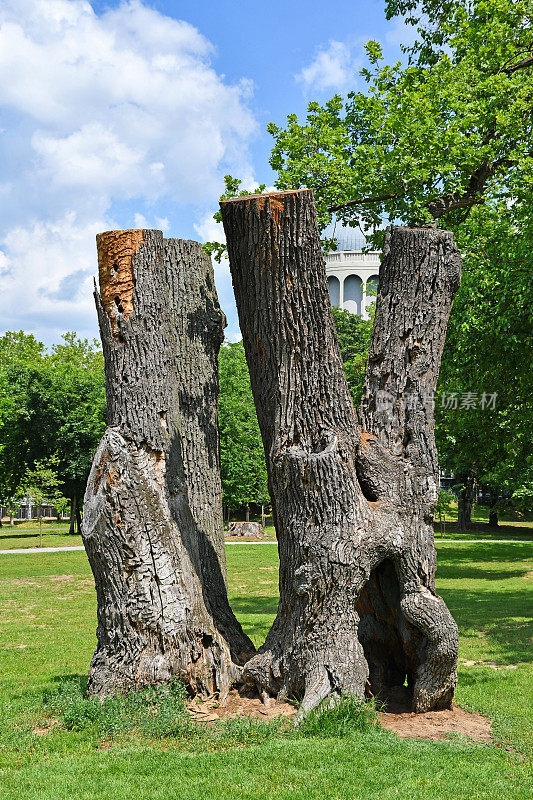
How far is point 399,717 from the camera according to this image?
246 inches

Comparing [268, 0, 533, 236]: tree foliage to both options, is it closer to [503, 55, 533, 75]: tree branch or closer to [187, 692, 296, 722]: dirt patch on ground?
[503, 55, 533, 75]: tree branch

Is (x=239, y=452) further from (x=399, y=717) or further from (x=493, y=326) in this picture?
(x=399, y=717)

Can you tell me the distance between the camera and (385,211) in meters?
12.7

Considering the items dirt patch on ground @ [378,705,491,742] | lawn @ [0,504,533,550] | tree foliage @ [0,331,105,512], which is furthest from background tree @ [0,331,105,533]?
dirt patch on ground @ [378,705,491,742]

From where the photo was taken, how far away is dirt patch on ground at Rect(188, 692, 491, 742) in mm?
5922

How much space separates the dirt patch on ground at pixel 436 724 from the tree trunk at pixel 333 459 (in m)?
0.14

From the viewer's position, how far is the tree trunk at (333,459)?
6047mm

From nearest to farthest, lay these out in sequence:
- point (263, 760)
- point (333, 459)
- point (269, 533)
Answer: point (263, 760) → point (333, 459) → point (269, 533)

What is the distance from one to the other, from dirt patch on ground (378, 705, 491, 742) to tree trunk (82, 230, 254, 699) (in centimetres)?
151

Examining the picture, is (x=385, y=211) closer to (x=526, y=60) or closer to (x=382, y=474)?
(x=526, y=60)

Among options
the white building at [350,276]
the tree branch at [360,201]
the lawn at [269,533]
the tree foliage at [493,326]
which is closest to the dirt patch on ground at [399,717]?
the tree foliage at [493,326]

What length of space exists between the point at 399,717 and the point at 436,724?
0.32m

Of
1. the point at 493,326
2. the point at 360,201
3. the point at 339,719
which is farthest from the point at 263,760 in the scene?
the point at 493,326

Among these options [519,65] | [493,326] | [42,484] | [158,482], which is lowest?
[158,482]
